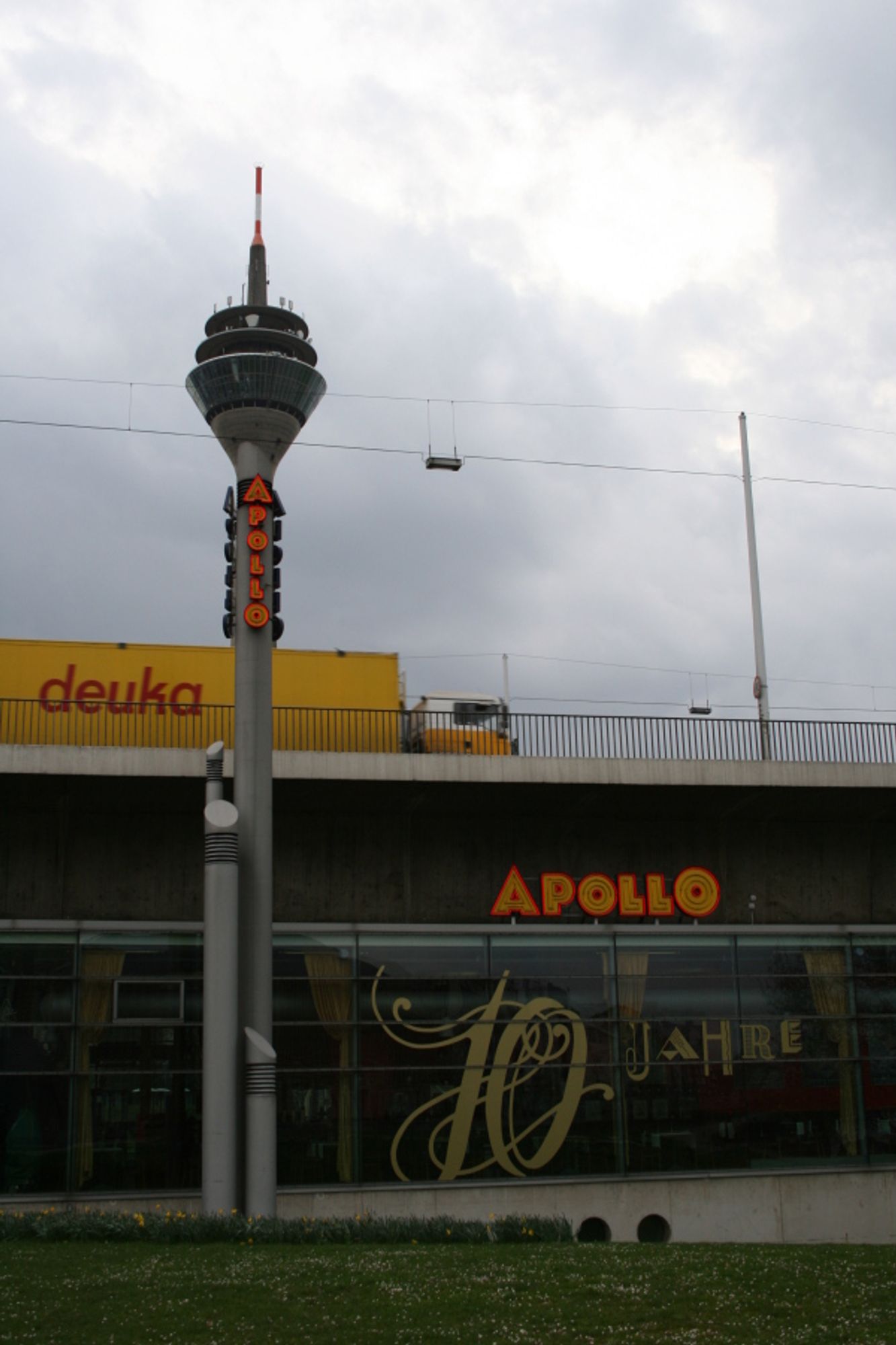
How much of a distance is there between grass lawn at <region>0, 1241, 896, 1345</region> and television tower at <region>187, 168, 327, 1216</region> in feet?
19.1

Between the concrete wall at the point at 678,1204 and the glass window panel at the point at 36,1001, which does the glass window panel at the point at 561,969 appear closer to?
the concrete wall at the point at 678,1204

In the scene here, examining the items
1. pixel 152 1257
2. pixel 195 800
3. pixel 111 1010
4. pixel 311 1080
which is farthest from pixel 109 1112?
pixel 152 1257

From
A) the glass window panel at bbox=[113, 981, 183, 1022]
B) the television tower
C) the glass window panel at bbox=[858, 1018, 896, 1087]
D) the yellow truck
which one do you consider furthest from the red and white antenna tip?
the glass window panel at bbox=[858, 1018, 896, 1087]

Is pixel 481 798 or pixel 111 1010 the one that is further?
pixel 481 798

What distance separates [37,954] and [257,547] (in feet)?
31.7

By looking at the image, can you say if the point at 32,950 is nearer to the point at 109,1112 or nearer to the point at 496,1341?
the point at 109,1112

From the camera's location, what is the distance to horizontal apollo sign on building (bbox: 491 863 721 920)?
31531 millimetres

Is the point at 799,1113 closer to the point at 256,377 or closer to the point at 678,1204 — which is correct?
the point at 678,1204

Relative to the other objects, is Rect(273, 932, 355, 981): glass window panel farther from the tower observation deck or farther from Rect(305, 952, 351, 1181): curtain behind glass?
the tower observation deck

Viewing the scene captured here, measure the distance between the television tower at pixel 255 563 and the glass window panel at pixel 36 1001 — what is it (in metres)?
4.83

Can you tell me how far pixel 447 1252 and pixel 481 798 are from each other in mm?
14043

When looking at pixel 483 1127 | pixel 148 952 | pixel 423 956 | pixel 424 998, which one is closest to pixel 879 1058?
pixel 483 1127

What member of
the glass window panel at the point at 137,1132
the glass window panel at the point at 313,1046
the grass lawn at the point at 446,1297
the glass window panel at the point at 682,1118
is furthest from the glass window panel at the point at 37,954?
the glass window panel at the point at 682,1118

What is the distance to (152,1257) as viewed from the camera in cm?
1902
